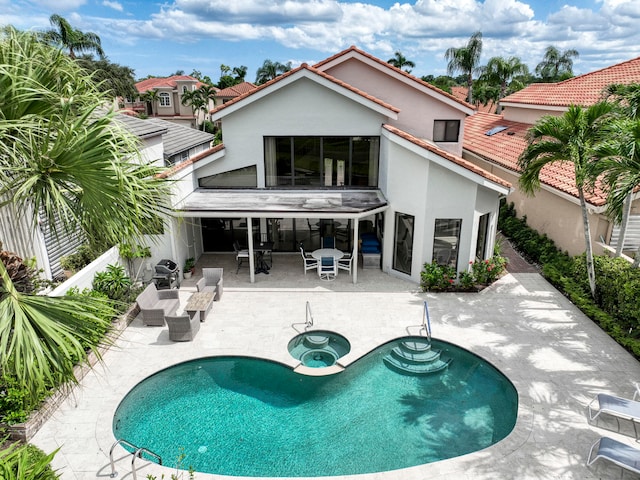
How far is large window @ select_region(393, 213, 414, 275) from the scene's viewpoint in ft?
63.8

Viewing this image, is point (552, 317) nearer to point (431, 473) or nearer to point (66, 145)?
point (431, 473)

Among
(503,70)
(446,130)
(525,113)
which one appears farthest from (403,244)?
(503,70)

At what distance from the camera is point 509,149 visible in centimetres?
2855

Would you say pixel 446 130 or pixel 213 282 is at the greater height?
pixel 446 130

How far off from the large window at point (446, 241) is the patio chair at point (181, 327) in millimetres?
10598

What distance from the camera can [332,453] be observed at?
10.6 meters

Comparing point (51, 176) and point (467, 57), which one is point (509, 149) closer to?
point (51, 176)

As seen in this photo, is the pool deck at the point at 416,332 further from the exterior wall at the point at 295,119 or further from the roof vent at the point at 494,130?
the roof vent at the point at 494,130

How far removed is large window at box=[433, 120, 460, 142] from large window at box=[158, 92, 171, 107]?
6257 centimetres

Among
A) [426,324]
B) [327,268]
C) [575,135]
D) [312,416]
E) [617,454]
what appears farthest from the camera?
[327,268]

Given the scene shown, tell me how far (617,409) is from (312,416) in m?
7.72

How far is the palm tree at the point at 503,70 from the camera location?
60250mm

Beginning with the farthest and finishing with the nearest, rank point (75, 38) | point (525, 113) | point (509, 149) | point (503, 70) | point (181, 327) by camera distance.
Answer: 1. point (75, 38)
2. point (503, 70)
3. point (525, 113)
4. point (509, 149)
5. point (181, 327)

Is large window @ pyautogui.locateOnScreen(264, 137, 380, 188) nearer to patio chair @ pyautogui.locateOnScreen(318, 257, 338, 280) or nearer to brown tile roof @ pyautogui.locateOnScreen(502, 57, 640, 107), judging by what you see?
patio chair @ pyautogui.locateOnScreen(318, 257, 338, 280)
